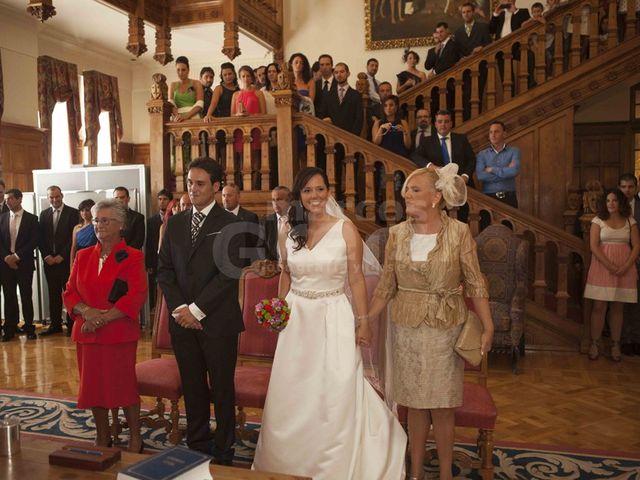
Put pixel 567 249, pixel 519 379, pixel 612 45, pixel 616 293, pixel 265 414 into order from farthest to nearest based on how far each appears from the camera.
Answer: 1. pixel 612 45
2. pixel 567 249
3. pixel 616 293
4. pixel 519 379
5. pixel 265 414

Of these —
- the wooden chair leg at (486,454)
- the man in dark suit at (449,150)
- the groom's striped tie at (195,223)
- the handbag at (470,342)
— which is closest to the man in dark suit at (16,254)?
the man in dark suit at (449,150)

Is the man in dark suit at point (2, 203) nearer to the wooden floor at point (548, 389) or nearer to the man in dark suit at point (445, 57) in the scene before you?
the wooden floor at point (548, 389)

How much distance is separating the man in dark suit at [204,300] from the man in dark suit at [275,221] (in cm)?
236

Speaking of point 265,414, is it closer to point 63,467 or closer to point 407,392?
point 407,392

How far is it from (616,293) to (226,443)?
13.6 ft

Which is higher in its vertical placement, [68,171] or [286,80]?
[286,80]

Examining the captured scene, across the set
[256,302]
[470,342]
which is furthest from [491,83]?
[470,342]

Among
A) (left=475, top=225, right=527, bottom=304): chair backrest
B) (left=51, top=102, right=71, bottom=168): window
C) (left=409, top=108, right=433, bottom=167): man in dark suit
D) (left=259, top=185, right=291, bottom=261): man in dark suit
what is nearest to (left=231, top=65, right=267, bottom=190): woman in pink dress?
(left=259, top=185, right=291, bottom=261): man in dark suit

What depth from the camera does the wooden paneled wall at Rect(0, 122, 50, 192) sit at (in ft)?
33.7

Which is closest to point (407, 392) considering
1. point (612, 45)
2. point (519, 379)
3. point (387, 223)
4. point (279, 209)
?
point (519, 379)

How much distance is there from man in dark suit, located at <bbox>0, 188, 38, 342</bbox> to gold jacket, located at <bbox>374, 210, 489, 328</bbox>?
579cm

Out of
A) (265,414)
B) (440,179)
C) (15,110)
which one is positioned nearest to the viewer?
(440,179)

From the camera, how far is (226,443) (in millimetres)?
3242

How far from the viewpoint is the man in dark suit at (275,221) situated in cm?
573
